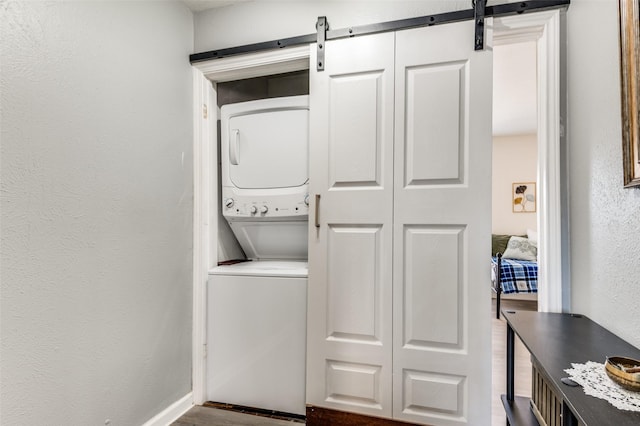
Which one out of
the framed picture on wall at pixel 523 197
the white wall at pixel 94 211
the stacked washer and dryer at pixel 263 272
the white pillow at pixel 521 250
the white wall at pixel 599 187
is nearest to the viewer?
the white wall at pixel 599 187

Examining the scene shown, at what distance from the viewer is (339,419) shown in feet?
5.78

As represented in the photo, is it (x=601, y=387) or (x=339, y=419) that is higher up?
(x=601, y=387)

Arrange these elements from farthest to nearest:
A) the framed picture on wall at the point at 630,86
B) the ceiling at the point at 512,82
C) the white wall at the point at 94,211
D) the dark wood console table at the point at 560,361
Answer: the ceiling at the point at 512,82, the white wall at the point at 94,211, the framed picture on wall at the point at 630,86, the dark wood console table at the point at 560,361

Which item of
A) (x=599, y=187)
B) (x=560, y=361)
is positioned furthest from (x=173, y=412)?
(x=599, y=187)

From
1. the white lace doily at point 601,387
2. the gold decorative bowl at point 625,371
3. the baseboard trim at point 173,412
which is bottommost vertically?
the baseboard trim at point 173,412

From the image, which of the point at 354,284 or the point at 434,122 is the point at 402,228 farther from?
the point at 434,122

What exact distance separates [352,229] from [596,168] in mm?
1024

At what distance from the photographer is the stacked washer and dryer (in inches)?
76.0

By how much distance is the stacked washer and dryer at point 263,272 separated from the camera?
76.0 inches

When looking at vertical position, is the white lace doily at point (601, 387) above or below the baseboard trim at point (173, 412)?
above

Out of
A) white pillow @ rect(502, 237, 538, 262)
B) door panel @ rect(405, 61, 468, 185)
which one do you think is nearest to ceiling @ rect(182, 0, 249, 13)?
door panel @ rect(405, 61, 468, 185)

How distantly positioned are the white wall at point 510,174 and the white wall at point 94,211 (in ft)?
17.6

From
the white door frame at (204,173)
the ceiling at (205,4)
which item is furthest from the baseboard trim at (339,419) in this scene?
the ceiling at (205,4)

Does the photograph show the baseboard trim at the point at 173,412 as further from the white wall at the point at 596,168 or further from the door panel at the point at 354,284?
the white wall at the point at 596,168
